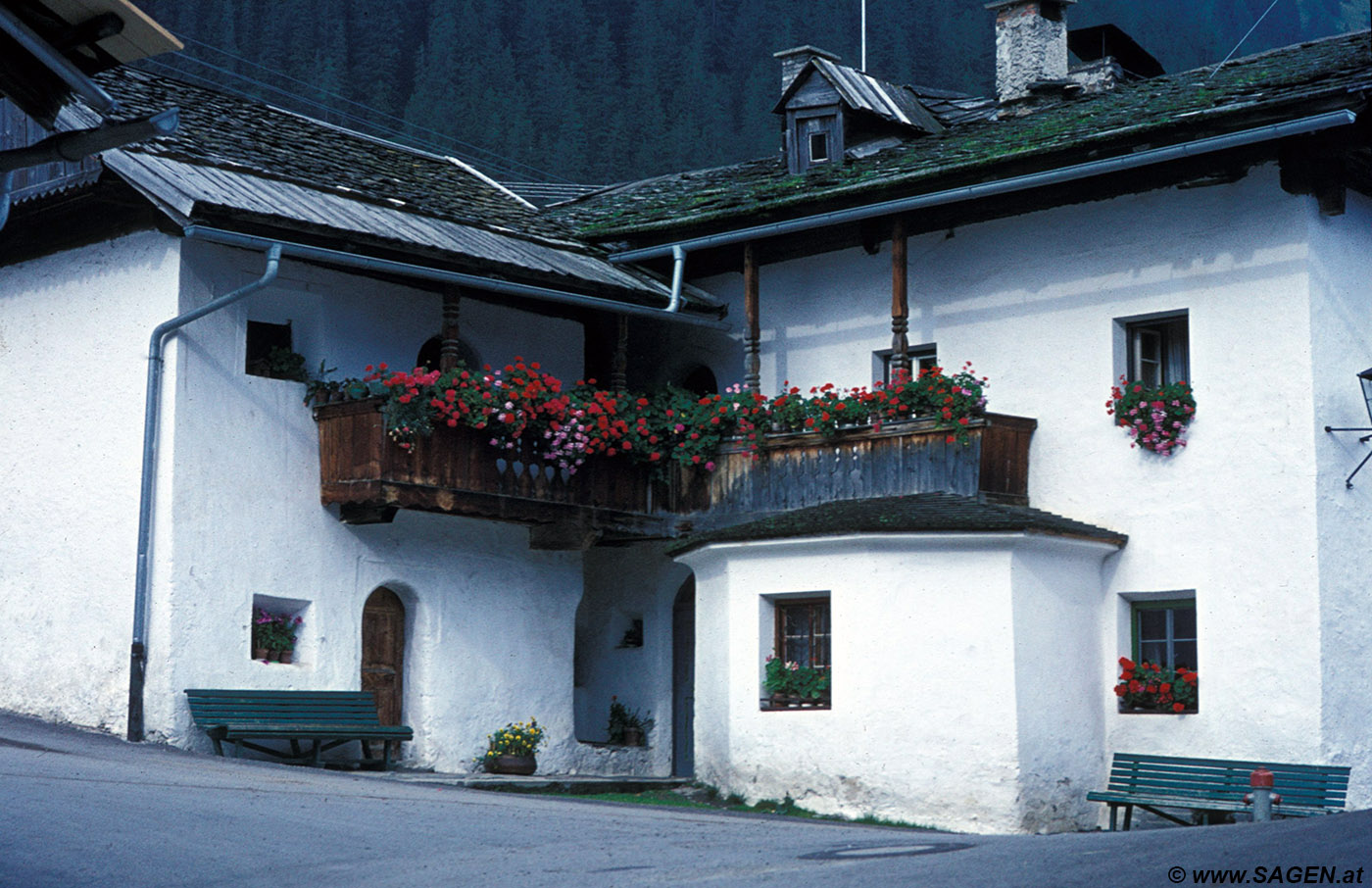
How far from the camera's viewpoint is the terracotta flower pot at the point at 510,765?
58.4 feet

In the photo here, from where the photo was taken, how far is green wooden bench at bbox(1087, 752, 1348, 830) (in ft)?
46.8

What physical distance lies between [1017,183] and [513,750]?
7389 millimetres

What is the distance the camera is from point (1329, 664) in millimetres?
14922

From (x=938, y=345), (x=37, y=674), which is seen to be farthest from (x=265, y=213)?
(x=938, y=345)

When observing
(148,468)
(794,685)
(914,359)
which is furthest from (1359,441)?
(148,468)

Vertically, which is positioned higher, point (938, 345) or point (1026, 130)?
point (1026, 130)

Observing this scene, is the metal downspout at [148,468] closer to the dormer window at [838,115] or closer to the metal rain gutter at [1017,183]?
the metal rain gutter at [1017,183]

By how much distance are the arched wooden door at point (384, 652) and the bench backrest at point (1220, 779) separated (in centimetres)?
689

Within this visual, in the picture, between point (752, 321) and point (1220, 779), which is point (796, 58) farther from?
point (1220, 779)

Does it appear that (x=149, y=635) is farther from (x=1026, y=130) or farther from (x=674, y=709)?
(x=1026, y=130)

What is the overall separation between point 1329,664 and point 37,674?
11432 mm

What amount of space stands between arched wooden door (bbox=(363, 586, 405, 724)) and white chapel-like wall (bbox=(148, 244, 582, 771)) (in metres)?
0.11

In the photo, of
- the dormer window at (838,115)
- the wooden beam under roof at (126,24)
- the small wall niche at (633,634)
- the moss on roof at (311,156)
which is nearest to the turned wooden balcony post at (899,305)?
the dormer window at (838,115)
